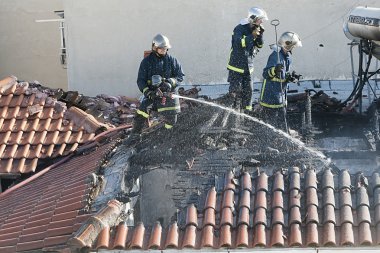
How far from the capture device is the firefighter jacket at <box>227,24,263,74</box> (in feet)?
54.1

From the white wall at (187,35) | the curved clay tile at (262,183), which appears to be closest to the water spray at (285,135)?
the curved clay tile at (262,183)

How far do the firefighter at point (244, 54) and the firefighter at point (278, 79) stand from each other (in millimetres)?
695

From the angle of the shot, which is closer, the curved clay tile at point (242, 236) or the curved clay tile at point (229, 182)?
the curved clay tile at point (242, 236)

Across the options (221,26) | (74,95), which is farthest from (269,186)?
(221,26)

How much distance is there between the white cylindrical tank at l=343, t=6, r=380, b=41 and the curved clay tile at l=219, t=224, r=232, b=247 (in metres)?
6.39

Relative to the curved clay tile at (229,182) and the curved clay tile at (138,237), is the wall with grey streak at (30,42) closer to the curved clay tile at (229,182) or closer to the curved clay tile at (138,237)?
the curved clay tile at (229,182)

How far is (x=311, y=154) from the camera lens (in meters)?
13.3

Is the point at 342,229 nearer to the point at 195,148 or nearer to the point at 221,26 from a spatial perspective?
the point at 195,148

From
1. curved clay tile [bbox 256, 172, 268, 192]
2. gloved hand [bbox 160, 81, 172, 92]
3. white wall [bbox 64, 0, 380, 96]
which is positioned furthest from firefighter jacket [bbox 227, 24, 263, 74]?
white wall [bbox 64, 0, 380, 96]

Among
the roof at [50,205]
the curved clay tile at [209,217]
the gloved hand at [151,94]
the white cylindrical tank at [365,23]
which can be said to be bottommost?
the roof at [50,205]

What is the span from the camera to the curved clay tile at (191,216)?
37.4ft

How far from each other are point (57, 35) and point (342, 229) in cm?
1854

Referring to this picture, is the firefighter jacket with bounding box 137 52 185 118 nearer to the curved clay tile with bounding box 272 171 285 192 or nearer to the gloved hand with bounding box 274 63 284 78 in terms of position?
the gloved hand with bounding box 274 63 284 78

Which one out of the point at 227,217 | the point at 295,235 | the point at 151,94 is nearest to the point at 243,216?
the point at 227,217
